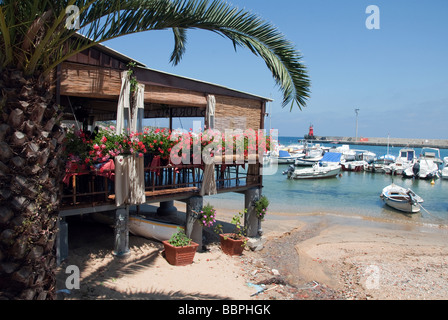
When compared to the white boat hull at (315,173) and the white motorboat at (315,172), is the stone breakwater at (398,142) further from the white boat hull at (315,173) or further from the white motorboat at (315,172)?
the white boat hull at (315,173)

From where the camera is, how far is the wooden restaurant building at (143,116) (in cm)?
748

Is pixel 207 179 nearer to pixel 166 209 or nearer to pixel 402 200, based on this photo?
pixel 166 209

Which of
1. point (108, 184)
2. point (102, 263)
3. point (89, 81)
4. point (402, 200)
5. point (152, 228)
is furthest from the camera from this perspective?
point (402, 200)

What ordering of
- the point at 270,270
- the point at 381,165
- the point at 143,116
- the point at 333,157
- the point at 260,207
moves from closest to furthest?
the point at 143,116, the point at 270,270, the point at 260,207, the point at 381,165, the point at 333,157

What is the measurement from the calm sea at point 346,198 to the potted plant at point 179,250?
1463 centimetres

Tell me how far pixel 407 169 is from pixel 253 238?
4138 cm

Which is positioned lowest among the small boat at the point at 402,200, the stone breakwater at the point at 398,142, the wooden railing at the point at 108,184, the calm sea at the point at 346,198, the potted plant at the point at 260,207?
the calm sea at the point at 346,198

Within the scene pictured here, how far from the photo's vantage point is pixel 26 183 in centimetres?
353

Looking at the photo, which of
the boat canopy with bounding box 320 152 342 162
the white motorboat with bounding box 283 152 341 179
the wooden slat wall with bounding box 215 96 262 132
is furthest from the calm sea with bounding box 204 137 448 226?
the wooden slat wall with bounding box 215 96 262 132

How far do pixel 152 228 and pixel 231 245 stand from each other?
266 centimetres

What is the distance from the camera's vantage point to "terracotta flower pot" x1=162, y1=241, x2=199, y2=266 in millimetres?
8898

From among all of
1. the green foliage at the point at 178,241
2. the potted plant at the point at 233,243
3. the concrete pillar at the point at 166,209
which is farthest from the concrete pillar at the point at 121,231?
the concrete pillar at the point at 166,209

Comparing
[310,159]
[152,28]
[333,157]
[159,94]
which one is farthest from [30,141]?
[310,159]
